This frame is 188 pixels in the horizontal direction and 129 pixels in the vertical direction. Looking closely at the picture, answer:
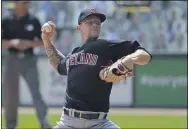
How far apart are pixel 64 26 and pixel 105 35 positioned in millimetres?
1274

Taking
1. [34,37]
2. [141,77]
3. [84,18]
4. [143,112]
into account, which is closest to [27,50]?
[34,37]

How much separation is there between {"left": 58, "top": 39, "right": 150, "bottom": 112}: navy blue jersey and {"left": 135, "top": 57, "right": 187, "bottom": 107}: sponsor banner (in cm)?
1122

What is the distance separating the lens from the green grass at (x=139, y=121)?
1081 centimetres

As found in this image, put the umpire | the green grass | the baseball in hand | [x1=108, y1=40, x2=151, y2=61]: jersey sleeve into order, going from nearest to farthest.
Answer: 1. [x1=108, y1=40, x2=151, y2=61]: jersey sleeve
2. the baseball in hand
3. the umpire
4. the green grass

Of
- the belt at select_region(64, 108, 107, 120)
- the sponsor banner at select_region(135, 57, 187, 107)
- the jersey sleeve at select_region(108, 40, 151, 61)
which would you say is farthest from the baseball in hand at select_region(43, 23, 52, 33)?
the sponsor banner at select_region(135, 57, 187, 107)

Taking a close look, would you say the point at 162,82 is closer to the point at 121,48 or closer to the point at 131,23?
the point at 131,23

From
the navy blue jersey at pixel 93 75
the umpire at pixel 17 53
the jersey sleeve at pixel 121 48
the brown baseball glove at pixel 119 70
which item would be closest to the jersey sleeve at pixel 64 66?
the navy blue jersey at pixel 93 75

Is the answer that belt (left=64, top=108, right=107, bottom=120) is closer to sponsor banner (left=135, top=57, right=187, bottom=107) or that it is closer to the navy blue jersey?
the navy blue jersey

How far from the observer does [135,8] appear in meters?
17.4

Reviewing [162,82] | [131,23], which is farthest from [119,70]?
[131,23]

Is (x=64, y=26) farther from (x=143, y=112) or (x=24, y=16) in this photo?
(x=24, y=16)

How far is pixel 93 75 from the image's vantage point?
15.2ft

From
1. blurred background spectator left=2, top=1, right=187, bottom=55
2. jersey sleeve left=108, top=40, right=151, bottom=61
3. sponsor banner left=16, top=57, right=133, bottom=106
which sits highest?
blurred background spectator left=2, top=1, right=187, bottom=55

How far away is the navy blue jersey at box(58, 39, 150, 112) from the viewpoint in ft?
15.2
